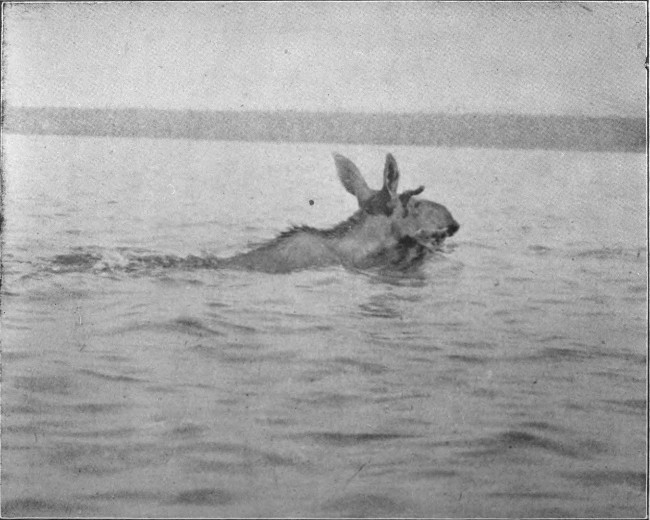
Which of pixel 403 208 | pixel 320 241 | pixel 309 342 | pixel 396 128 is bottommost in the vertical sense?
pixel 309 342

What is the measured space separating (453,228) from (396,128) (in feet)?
1.12

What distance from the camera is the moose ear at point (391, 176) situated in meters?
2.38

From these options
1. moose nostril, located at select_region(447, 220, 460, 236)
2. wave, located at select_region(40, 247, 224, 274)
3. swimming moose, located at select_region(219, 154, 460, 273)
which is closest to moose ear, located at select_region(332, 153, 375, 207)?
swimming moose, located at select_region(219, 154, 460, 273)

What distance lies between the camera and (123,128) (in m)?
2.44

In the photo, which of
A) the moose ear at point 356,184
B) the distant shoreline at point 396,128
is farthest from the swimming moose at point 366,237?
the distant shoreline at point 396,128

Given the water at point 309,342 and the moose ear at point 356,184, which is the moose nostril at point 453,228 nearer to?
the water at point 309,342

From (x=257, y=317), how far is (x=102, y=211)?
0.57 metres

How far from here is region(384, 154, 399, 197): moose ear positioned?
2.38 metres

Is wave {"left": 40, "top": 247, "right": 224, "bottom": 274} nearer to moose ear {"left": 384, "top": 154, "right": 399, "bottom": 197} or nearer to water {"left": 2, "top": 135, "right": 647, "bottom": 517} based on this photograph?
water {"left": 2, "top": 135, "right": 647, "bottom": 517}

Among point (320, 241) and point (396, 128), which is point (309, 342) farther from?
point (396, 128)

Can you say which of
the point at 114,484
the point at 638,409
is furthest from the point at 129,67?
the point at 638,409

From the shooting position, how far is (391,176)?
2379mm

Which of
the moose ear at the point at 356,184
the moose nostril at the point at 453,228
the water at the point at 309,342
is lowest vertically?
the water at the point at 309,342

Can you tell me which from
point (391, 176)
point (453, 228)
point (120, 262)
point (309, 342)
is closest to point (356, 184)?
point (391, 176)
